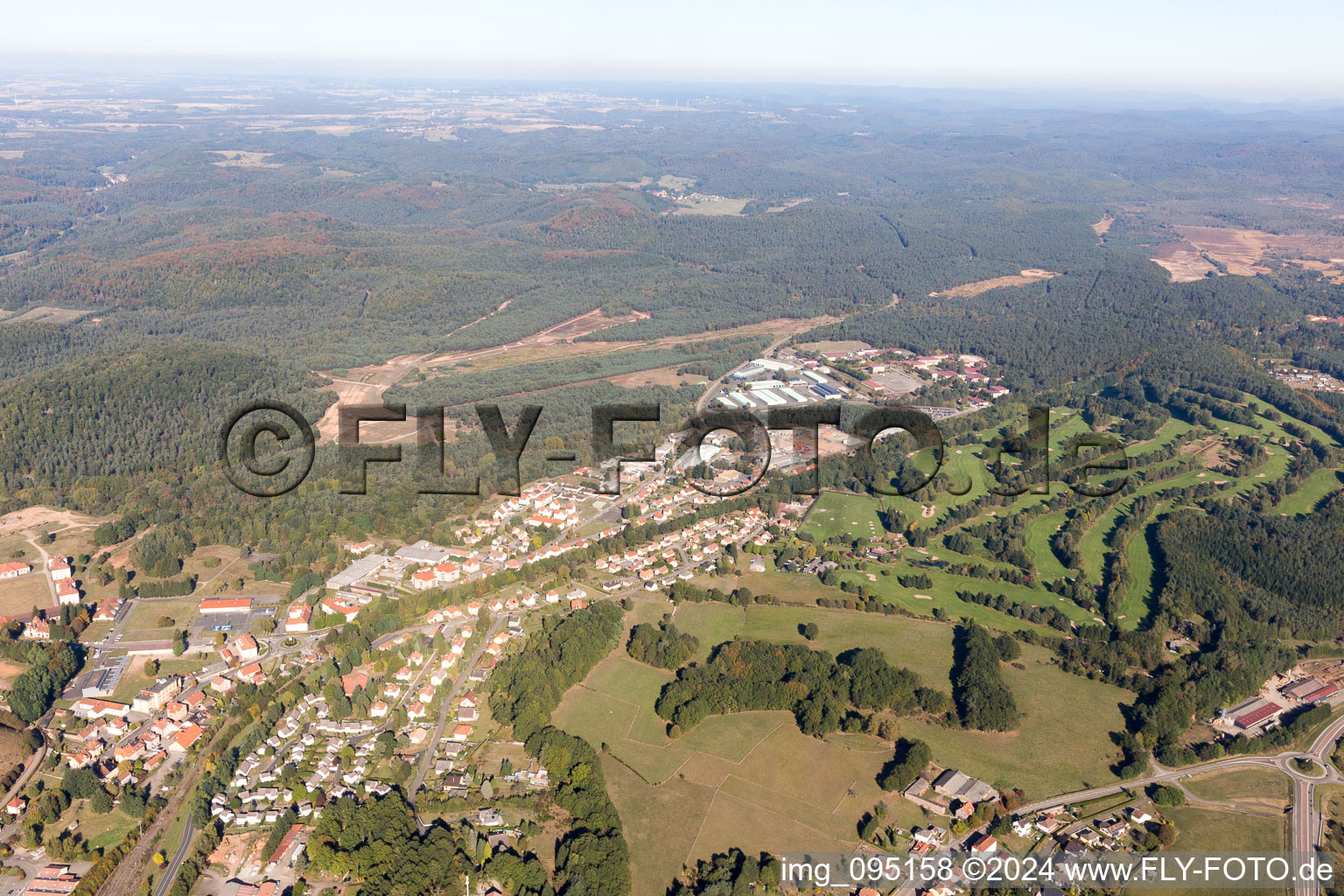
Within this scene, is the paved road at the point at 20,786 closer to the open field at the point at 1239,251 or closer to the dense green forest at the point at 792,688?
the dense green forest at the point at 792,688

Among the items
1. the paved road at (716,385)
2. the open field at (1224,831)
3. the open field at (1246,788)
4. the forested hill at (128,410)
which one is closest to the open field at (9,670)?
the forested hill at (128,410)

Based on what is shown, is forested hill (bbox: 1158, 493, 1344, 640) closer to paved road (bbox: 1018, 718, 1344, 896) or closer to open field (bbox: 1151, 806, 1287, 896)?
paved road (bbox: 1018, 718, 1344, 896)

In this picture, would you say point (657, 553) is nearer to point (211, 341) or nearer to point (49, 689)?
point (49, 689)

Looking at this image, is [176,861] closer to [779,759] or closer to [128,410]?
[779,759]

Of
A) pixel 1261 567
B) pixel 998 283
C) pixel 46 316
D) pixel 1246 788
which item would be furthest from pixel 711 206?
pixel 1246 788

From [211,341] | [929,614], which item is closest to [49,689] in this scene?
[929,614]

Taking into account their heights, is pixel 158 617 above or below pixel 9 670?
above

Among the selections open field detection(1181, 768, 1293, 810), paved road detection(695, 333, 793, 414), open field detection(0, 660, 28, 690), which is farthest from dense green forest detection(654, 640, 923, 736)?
paved road detection(695, 333, 793, 414)

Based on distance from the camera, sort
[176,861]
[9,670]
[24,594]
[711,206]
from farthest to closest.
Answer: [711,206] → [24,594] → [9,670] → [176,861]
